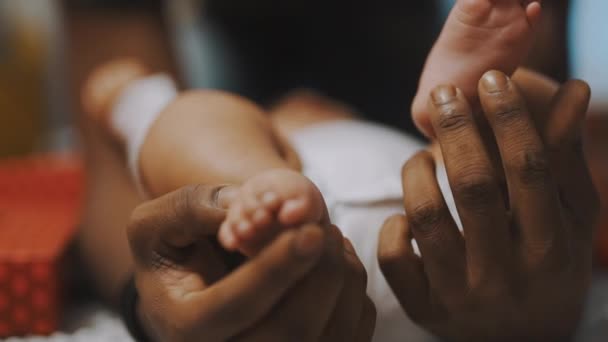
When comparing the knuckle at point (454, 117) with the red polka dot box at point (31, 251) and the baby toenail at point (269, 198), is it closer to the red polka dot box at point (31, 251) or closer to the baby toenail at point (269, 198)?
the baby toenail at point (269, 198)

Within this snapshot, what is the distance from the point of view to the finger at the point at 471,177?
1.38 feet

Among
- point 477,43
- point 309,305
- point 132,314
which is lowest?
point 132,314

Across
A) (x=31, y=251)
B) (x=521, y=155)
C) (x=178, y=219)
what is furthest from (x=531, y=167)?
(x=31, y=251)

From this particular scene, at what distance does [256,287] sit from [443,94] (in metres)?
0.19

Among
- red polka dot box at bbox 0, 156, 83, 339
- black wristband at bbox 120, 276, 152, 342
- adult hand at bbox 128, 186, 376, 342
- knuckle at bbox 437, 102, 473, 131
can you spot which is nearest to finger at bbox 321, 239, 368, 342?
adult hand at bbox 128, 186, 376, 342

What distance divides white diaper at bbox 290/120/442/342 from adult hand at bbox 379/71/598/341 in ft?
0.10

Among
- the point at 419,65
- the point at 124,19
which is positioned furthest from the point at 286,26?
the point at 124,19

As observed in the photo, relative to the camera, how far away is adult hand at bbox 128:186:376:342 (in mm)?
356

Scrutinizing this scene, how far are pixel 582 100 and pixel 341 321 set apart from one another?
234 mm

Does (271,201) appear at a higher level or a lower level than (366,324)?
higher

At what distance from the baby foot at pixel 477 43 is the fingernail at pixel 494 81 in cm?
2

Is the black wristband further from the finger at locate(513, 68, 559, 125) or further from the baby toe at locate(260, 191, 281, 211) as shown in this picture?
the finger at locate(513, 68, 559, 125)

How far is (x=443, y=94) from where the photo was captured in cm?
44

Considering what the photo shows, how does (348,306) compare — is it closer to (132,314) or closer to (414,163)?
(414,163)
